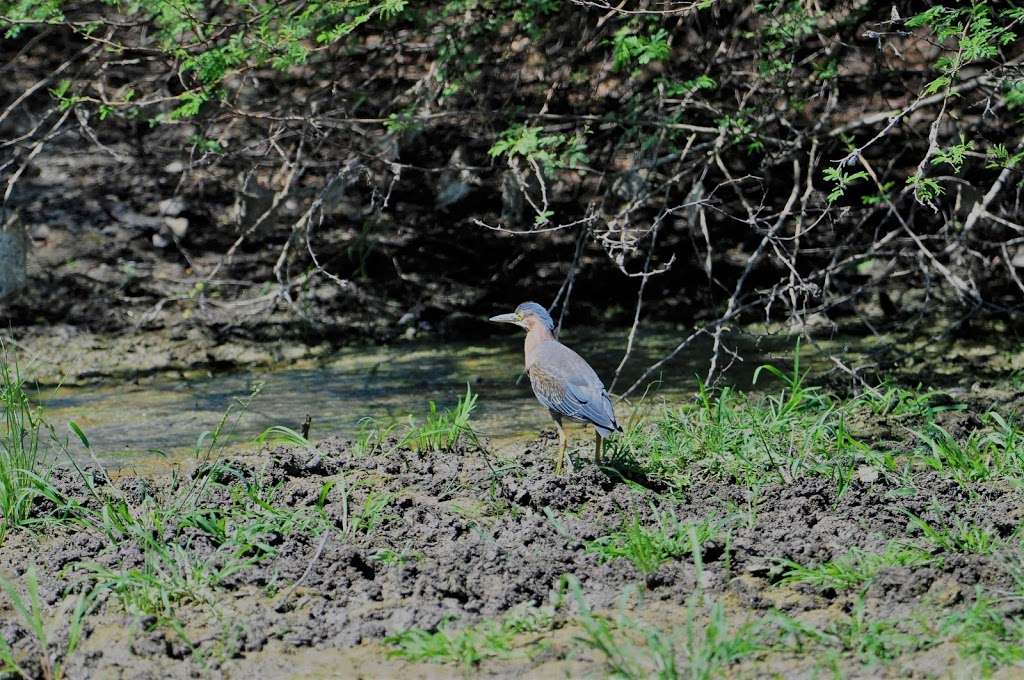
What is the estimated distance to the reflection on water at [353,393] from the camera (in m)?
6.08

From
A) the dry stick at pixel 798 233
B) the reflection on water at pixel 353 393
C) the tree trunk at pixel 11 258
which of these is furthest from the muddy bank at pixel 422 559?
the tree trunk at pixel 11 258

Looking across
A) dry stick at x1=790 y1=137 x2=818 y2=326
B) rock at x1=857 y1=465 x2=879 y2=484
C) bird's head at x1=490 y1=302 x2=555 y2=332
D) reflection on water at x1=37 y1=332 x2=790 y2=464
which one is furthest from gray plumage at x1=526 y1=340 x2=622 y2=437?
dry stick at x1=790 y1=137 x2=818 y2=326

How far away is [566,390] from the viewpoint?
4934 mm

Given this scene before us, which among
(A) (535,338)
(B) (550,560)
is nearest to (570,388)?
(A) (535,338)

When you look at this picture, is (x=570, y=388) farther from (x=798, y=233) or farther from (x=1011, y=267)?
(x=1011, y=267)

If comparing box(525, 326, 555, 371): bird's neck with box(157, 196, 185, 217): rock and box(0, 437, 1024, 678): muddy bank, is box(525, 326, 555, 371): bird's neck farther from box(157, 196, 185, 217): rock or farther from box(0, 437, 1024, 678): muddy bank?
box(157, 196, 185, 217): rock

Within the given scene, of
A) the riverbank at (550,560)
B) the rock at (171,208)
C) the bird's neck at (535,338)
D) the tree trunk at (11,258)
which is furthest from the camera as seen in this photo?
the rock at (171,208)

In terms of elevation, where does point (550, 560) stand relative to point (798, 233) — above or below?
below

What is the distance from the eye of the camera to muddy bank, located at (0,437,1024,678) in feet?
11.8

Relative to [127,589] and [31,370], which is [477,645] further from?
[31,370]

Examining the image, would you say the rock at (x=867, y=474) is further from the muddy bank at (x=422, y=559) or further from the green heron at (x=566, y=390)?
the green heron at (x=566, y=390)

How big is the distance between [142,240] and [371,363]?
2549mm

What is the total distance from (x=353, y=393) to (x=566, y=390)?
2.13 m

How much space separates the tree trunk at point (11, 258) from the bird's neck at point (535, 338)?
4.32 m
